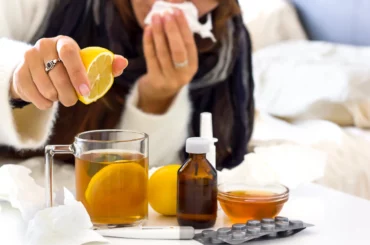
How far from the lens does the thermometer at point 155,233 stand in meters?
0.61

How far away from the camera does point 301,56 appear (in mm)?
1554

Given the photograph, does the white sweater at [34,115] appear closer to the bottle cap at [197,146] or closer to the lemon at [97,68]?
the lemon at [97,68]

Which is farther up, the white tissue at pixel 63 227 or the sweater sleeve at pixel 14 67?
the sweater sleeve at pixel 14 67

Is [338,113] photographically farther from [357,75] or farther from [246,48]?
[246,48]

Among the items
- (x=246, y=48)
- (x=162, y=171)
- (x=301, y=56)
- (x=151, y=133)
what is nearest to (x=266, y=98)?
(x=301, y=56)

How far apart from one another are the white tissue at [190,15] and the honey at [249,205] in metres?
0.49

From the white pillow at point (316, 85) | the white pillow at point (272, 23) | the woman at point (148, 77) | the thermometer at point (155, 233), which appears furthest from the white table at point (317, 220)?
the white pillow at point (272, 23)

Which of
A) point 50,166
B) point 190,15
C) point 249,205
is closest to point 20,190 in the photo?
point 50,166

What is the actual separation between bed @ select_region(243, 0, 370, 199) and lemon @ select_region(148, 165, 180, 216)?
534mm

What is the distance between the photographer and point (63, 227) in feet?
1.94

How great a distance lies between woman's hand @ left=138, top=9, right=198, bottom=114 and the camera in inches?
40.2

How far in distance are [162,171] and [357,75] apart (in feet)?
2.93

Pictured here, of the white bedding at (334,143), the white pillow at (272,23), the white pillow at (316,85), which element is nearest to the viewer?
the white bedding at (334,143)

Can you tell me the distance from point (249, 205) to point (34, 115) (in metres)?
0.39
